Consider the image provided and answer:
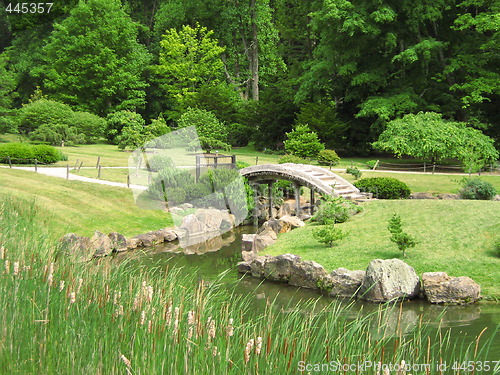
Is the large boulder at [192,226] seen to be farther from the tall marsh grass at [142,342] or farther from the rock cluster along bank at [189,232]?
the tall marsh grass at [142,342]

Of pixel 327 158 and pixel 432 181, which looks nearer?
pixel 432 181

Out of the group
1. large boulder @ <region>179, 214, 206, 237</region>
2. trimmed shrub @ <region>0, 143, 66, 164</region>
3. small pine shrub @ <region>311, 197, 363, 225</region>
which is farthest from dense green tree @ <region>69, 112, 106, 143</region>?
small pine shrub @ <region>311, 197, 363, 225</region>

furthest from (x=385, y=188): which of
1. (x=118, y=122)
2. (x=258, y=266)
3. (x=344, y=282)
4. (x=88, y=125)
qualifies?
(x=88, y=125)

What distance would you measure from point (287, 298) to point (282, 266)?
178 centimetres

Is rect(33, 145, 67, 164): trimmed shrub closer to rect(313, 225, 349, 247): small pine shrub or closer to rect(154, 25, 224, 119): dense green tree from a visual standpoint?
rect(313, 225, 349, 247): small pine shrub

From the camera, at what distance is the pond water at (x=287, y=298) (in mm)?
12344

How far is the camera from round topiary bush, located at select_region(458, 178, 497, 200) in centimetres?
2694

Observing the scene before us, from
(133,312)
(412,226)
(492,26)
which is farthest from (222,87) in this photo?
(133,312)

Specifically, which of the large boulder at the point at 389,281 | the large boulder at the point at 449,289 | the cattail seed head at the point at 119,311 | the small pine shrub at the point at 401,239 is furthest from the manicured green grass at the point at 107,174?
the cattail seed head at the point at 119,311

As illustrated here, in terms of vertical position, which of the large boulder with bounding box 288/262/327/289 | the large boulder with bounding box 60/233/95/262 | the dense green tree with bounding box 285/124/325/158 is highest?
the dense green tree with bounding box 285/124/325/158

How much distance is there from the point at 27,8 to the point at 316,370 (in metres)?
41.0

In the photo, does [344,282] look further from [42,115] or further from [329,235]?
[42,115]

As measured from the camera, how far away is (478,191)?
27094 mm

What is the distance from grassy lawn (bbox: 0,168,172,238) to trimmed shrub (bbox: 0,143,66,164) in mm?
3524
